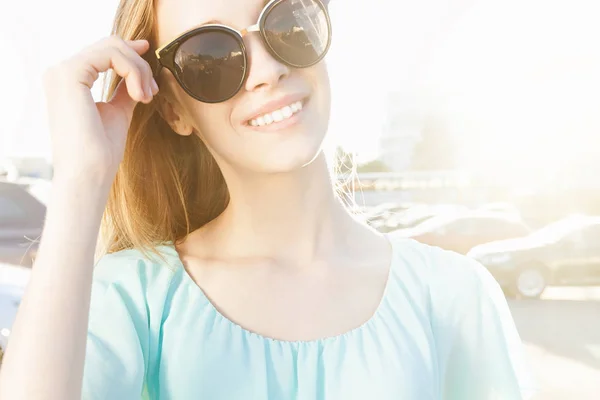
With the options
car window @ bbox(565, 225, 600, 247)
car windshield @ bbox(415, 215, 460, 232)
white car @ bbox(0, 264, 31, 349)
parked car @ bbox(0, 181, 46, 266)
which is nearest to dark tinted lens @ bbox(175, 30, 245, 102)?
white car @ bbox(0, 264, 31, 349)

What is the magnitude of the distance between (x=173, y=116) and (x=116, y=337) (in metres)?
0.46

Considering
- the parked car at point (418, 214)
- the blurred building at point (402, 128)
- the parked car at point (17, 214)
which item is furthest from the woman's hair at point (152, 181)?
the blurred building at point (402, 128)

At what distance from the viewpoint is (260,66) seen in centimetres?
101

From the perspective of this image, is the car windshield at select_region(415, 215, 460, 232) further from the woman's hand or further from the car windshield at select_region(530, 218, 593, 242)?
the woman's hand

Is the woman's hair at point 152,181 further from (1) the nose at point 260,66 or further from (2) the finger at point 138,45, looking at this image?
(1) the nose at point 260,66

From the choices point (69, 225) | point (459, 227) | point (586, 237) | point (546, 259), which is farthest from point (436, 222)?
point (69, 225)

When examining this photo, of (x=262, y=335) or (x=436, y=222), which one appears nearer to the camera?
(x=262, y=335)

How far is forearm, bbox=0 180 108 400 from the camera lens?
771 mm

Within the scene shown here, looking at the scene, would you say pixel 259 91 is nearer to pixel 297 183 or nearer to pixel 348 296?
A: pixel 297 183

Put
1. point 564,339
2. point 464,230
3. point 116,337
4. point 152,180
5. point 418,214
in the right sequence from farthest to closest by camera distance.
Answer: point 418,214 → point 464,230 → point 564,339 → point 152,180 → point 116,337

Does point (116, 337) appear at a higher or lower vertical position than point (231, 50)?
lower

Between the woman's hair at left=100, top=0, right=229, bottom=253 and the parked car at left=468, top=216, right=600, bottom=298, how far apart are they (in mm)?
5187

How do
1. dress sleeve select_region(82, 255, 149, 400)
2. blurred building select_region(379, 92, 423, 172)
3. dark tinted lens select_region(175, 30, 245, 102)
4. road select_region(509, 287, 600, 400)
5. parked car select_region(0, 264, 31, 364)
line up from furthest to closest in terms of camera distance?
blurred building select_region(379, 92, 423, 172) → road select_region(509, 287, 600, 400) → parked car select_region(0, 264, 31, 364) → dark tinted lens select_region(175, 30, 245, 102) → dress sleeve select_region(82, 255, 149, 400)

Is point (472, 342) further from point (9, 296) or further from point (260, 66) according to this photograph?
point (9, 296)
